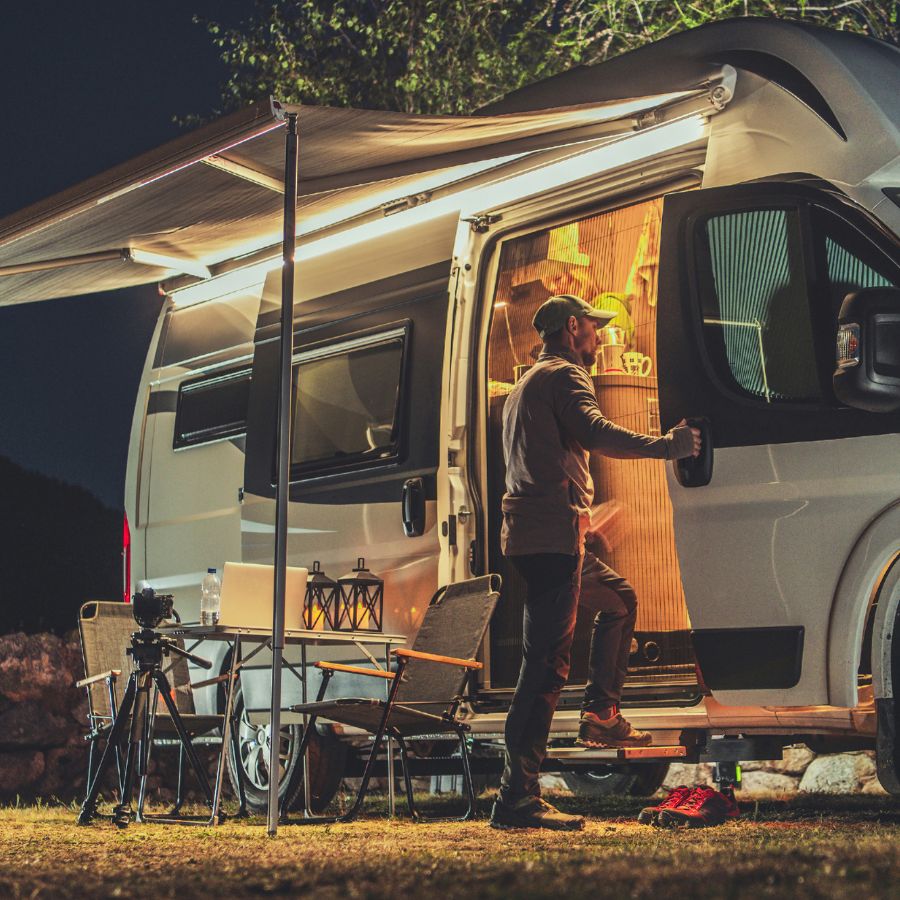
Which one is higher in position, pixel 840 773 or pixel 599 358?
pixel 599 358

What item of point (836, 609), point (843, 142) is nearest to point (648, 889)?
point (836, 609)

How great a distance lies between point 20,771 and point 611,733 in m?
4.98

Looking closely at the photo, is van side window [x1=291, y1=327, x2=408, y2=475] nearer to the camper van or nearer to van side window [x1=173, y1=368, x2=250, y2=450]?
the camper van

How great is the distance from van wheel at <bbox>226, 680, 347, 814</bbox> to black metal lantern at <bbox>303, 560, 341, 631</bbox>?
1.98 feet

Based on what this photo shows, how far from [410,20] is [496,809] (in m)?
10.2

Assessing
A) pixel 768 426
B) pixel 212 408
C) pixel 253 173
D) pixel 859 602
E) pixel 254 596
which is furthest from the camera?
pixel 212 408

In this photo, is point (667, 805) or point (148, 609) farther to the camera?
point (148, 609)

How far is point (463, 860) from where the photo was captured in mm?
3965

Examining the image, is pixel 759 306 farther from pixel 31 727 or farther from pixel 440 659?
pixel 31 727

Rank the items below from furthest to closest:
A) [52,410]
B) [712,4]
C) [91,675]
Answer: [52,410] < [712,4] < [91,675]

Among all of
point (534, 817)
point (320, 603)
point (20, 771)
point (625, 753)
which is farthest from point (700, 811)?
point (20, 771)

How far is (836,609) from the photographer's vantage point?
15.6 ft

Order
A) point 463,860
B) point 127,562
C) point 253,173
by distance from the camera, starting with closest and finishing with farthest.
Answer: point 463,860, point 253,173, point 127,562

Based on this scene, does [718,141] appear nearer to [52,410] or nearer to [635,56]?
[635,56]
